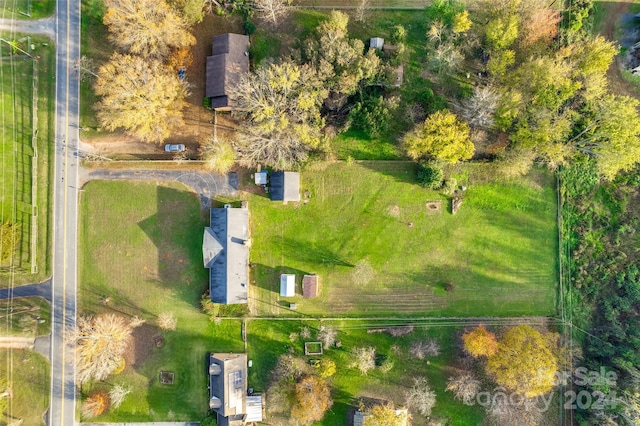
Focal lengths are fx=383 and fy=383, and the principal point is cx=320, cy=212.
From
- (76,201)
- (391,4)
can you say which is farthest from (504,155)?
(76,201)

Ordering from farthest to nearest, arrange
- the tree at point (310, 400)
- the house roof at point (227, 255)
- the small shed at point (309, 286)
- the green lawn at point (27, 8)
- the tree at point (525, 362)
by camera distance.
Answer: the green lawn at point (27, 8)
the small shed at point (309, 286)
the house roof at point (227, 255)
the tree at point (310, 400)
the tree at point (525, 362)

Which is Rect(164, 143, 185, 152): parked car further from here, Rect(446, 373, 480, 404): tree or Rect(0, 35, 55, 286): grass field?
Rect(446, 373, 480, 404): tree

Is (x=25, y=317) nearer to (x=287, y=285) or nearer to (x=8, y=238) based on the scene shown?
(x=8, y=238)

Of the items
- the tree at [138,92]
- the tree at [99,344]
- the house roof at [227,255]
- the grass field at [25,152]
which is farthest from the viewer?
the grass field at [25,152]

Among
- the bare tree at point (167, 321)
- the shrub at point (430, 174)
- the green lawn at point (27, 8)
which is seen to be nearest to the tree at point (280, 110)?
the shrub at point (430, 174)

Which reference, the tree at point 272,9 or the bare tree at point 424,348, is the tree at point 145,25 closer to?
the tree at point 272,9

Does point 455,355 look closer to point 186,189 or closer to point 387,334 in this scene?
point 387,334

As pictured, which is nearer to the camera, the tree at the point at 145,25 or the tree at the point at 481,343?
the tree at the point at 145,25
